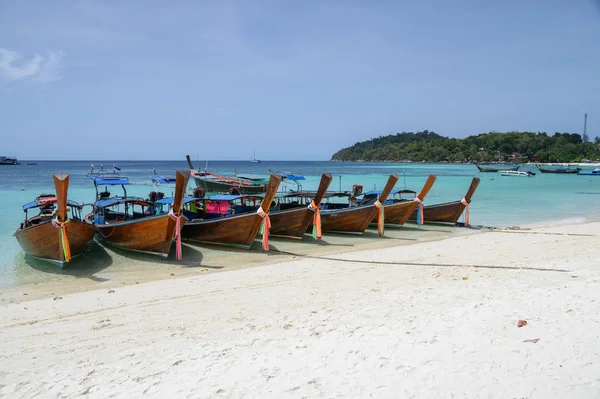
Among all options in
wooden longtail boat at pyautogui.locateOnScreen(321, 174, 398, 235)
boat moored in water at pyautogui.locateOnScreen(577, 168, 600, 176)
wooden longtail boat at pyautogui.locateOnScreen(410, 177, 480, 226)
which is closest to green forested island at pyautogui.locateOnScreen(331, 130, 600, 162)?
boat moored in water at pyautogui.locateOnScreen(577, 168, 600, 176)

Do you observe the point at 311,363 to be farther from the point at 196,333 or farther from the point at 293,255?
the point at 293,255

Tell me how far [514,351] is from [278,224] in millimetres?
10998

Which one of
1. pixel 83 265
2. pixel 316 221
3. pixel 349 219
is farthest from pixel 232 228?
pixel 349 219

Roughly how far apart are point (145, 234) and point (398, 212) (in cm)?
1052

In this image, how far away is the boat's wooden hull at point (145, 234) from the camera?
11828 mm

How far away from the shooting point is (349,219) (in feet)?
53.7

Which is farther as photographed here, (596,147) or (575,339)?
(596,147)

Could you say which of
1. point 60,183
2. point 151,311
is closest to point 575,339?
point 151,311

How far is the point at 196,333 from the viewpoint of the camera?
6020mm

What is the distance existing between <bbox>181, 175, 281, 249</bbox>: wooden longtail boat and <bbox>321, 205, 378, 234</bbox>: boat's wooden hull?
384 cm

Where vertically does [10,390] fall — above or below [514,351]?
below

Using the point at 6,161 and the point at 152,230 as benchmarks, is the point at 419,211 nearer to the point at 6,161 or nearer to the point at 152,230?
the point at 152,230

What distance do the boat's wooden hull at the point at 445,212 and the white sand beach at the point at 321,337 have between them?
9.86m

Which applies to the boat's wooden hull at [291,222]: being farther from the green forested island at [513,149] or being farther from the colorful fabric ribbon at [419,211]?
the green forested island at [513,149]
